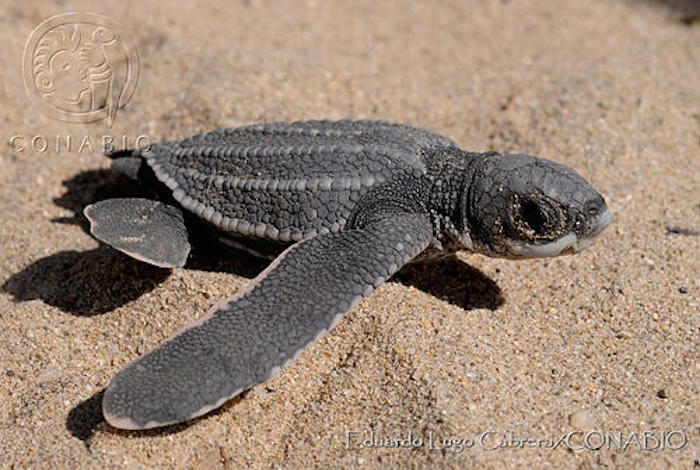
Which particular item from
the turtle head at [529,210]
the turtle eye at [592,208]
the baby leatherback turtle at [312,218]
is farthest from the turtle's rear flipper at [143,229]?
the turtle eye at [592,208]

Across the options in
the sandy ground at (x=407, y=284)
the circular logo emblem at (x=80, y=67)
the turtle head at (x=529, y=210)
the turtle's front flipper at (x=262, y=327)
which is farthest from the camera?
the circular logo emblem at (x=80, y=67)

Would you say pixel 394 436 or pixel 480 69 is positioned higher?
pixel 480 69

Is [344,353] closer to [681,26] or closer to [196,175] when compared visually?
[196,175]

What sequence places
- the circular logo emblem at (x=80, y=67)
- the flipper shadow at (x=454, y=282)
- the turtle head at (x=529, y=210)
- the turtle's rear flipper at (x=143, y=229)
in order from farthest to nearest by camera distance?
the circular logo emblem at (x=80, y=67) < the flipper shadow at (x=454, y=282) < the turtle's rear flipper at (x=143, y=229) < the turtle head at (x=529, y=210)

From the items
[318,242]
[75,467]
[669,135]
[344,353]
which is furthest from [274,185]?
[669,135]

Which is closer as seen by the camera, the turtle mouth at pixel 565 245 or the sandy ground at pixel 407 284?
the sandy ground at pixel 407 284

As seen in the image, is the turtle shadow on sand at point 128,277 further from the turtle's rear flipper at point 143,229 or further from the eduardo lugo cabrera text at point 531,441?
the eduardo lugo cabrera text at point 531,441

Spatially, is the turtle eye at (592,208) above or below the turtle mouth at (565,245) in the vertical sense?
above

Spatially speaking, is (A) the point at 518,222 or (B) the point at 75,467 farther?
(A) the point at 518,222

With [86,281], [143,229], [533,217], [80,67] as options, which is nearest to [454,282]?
[533,217]
